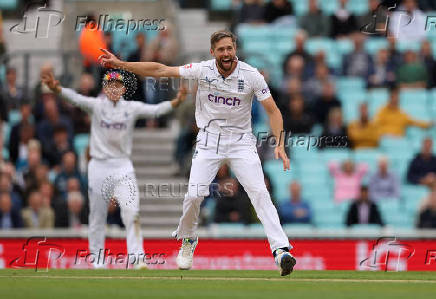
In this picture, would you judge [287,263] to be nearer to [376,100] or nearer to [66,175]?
[66,175]

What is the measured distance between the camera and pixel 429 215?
18.2 metres

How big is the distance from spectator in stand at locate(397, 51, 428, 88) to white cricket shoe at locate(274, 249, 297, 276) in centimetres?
939

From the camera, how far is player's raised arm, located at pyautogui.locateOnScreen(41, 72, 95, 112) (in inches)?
571

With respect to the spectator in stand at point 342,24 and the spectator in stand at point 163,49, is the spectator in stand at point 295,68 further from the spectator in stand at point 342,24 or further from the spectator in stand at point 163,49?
the spectator in stand at point 163,49

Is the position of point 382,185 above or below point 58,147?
below

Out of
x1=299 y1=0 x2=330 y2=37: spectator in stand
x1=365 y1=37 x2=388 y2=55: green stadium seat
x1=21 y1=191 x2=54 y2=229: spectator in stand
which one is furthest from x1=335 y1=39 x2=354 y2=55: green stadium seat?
x1=21 y1=191 x2=54 y2=229: spectator in stand

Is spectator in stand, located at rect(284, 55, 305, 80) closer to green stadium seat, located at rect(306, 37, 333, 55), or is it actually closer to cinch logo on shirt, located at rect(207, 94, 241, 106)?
green stadium seat, located at rect(306, 37, 333, 55)

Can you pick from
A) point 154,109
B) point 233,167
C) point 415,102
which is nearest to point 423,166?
point 415,102

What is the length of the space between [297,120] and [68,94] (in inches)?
225

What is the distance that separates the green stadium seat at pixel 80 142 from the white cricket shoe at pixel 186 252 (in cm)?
674

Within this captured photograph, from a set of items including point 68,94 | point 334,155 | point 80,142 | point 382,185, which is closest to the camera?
point 68,94

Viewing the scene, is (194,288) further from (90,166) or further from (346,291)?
(90,166)

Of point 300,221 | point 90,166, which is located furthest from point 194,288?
point 300,221

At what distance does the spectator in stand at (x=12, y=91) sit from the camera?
20.9 meters
